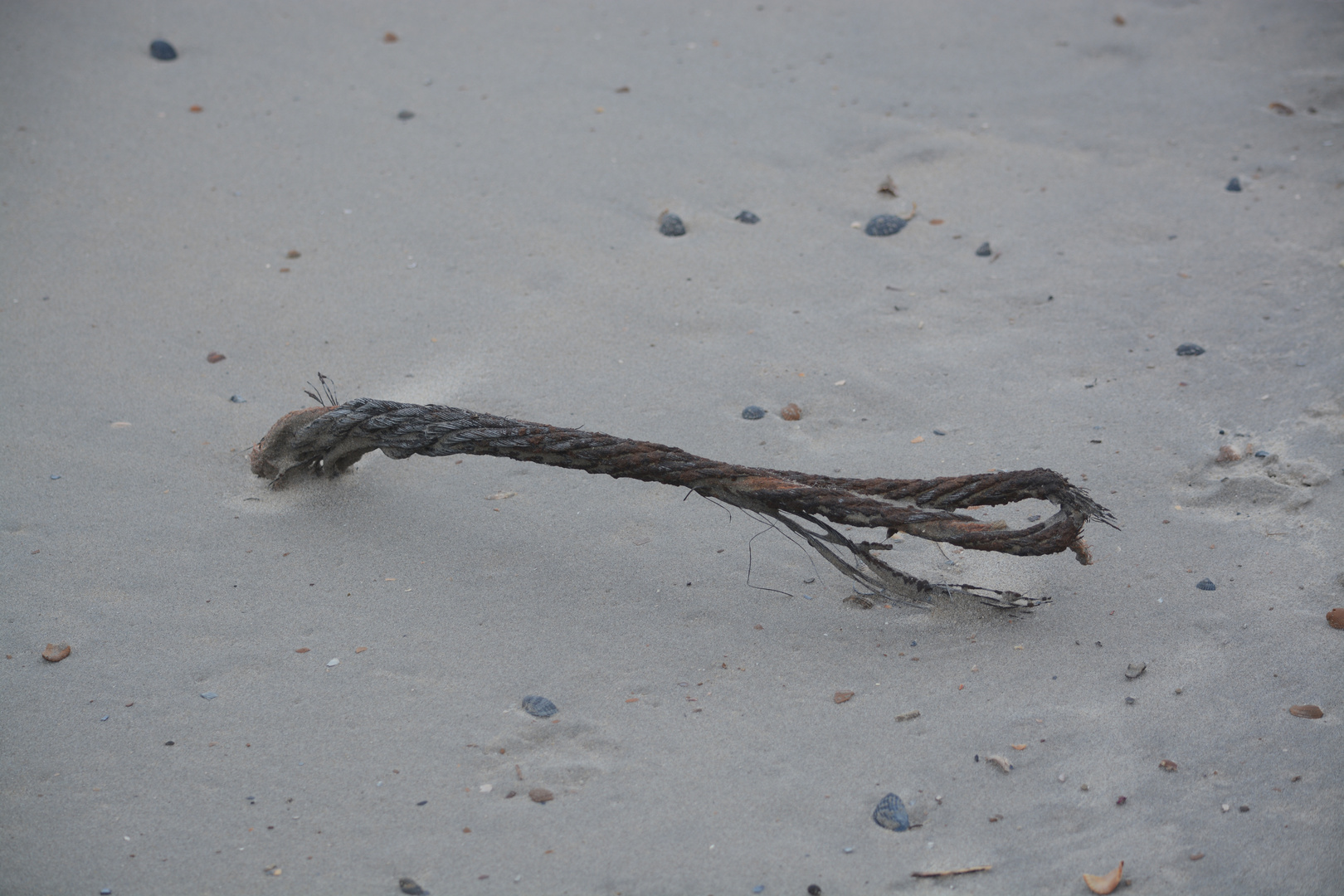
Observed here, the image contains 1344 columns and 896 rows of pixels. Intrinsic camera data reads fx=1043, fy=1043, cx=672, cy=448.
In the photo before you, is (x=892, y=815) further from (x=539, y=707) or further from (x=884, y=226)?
(x=884, y=226)

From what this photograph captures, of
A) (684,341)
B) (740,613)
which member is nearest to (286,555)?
(740,613)

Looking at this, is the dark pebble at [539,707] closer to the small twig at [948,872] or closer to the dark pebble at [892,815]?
the dark pebble at [892,815]

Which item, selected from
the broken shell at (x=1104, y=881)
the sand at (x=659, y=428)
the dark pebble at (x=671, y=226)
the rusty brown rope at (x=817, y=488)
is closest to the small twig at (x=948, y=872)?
the sand at (x=659, y=428)

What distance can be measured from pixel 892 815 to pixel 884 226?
2.71 meters

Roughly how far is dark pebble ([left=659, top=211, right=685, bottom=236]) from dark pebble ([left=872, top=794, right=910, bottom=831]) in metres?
2.61

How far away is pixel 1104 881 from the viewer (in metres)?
1.91

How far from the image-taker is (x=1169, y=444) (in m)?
3.14

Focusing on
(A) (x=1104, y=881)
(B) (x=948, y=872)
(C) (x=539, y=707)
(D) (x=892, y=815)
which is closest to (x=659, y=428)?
(C) (x=539, y=707)

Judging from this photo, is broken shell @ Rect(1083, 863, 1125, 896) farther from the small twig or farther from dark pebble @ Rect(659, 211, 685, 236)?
dark pebble @ Rect(659, 211, 685, 236)

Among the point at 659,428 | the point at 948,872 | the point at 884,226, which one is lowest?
the point at 948,872

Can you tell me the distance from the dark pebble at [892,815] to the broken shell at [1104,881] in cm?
33

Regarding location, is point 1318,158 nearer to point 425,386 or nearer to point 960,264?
point 960,264

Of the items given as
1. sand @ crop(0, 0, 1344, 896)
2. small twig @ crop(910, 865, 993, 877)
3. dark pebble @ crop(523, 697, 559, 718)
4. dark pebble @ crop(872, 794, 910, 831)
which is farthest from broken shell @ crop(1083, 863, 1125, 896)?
dark pebble @ crop(523, 697, 559, 718)

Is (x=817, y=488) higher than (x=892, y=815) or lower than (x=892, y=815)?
higher
